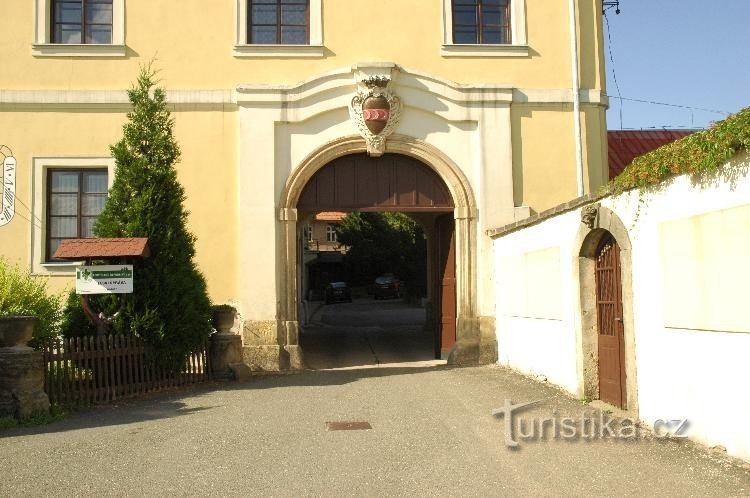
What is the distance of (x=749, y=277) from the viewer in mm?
6262

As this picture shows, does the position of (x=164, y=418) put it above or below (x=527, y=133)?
below

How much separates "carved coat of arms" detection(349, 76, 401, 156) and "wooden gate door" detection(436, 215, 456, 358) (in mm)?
2432

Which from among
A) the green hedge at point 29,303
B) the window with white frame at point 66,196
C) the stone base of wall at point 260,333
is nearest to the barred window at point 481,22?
the stone base of wall at point 260,333

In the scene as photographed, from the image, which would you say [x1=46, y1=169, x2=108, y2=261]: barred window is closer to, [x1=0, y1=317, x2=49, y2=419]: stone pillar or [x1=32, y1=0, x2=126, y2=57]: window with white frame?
[x1=32, y1=0, x2=126, y2=57]: window with white frame

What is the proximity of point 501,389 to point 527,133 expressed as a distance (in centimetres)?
586

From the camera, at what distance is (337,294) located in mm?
45281

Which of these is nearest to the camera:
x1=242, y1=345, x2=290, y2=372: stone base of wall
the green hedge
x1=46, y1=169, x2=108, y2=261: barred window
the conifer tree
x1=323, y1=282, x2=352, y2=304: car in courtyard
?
the green hedge

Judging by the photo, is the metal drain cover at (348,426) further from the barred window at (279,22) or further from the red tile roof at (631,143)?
the red tile roof at (631,143)

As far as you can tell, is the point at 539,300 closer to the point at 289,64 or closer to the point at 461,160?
the point at 461,160

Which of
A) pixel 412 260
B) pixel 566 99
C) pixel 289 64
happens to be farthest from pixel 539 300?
pixel 412 260

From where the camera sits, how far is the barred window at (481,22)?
50.4 ft

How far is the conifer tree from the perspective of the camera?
1138cm

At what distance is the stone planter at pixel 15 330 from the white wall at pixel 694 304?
682cm

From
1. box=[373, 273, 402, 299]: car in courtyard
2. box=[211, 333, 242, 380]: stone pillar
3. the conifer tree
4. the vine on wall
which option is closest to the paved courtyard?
the conifer tree
